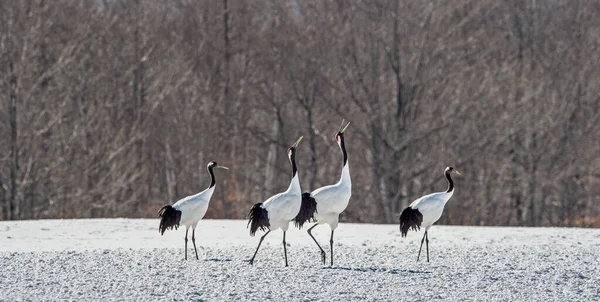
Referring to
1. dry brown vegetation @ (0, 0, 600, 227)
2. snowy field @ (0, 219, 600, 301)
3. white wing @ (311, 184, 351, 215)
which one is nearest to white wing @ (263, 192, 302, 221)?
white wing @ (311, 184, 351, 215)

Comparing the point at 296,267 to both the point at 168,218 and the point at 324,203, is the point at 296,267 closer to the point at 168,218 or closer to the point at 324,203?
the point at 324,203

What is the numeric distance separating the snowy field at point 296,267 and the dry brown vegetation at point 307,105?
40.9 ft

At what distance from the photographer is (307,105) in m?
32.6

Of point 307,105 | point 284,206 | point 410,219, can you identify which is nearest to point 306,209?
point 284,206

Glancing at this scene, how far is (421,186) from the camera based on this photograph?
105 ft

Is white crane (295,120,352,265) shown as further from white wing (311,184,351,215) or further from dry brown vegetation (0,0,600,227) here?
dry brown vegetation (0,0,600,227)

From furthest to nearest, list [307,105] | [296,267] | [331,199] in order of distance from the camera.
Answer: [307,105], [331,199], [296,267]

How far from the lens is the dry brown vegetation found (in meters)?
30.5

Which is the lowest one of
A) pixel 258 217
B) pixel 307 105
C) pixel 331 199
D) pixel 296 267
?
pixel 296 267

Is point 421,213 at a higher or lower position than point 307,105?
lower

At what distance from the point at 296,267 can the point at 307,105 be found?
20.2 metres

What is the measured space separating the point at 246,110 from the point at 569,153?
10.5 metres

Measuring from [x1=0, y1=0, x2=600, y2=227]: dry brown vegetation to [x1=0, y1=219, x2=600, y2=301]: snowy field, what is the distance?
→ 1247cm

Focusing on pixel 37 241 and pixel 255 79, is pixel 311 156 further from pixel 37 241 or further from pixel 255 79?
pixel 37 241
